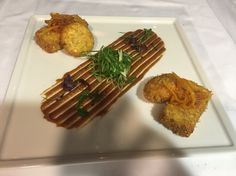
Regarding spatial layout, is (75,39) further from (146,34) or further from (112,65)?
(146,34)

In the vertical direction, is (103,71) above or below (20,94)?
above

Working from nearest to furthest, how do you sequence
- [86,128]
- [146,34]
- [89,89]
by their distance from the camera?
[86,128]
[89,89]
[146,34]

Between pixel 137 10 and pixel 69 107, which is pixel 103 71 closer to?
pixel 69 107

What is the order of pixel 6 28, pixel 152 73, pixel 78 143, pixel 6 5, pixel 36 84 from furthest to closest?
pixel 6 5 → pixel 6 28 → pixel 152 73 → pixel 36 84 → pixel 78 143

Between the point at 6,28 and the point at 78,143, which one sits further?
the point at 6,28

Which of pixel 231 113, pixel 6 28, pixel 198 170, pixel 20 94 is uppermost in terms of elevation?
pixel 6 28

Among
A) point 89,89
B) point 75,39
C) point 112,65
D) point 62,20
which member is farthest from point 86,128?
point 62,20

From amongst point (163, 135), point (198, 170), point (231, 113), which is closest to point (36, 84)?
point (163, 135)

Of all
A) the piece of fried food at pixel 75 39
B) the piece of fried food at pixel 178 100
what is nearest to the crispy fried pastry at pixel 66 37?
the piece of fried food at pixel 75 39
